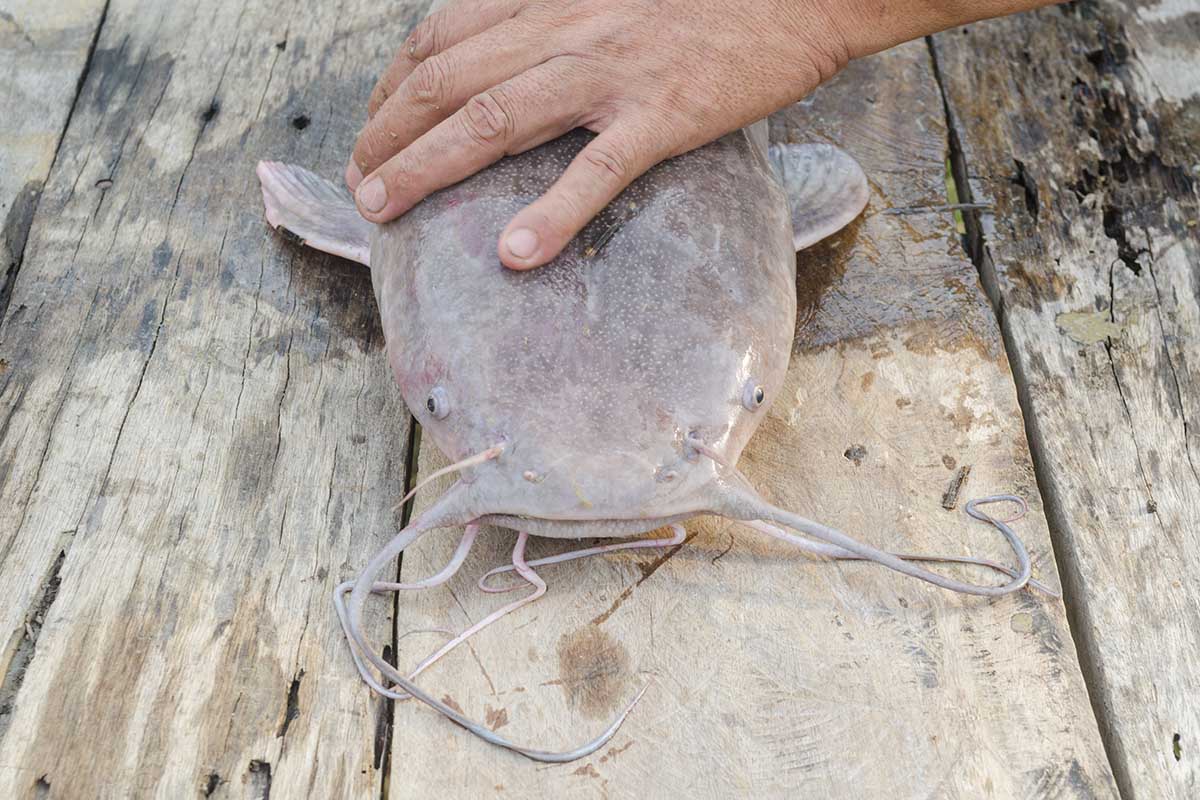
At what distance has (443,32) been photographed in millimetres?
2523

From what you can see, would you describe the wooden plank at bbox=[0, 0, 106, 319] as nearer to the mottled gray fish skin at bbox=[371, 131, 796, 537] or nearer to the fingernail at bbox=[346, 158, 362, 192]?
the fingernail at bbox=[346, 158, 362, 192]

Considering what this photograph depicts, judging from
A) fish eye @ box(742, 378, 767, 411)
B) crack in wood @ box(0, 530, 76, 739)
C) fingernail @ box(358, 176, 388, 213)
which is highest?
fingernail @ box(358, 176, 388, 213)

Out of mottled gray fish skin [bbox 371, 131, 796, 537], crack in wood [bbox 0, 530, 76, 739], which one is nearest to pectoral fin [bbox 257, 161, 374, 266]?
mottled gray fish skin [bbox 371, 131, 796, 537]

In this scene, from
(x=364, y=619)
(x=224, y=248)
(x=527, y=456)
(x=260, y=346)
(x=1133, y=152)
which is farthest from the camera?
(x=1133, y=152)

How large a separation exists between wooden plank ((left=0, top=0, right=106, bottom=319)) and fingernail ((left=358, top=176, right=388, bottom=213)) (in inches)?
38.4

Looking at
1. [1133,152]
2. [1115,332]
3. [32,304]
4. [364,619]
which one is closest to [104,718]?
[364,619]

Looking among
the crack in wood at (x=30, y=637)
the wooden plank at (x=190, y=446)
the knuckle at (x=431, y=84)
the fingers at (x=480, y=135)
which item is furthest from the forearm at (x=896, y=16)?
the crack in wood at (x=30, y=637)

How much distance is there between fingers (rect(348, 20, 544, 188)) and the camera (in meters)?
2.35

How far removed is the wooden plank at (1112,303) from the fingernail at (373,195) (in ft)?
4.71

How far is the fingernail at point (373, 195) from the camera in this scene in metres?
2.34

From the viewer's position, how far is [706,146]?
2434 millimetres

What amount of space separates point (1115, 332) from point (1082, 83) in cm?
98

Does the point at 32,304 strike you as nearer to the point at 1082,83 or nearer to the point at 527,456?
the point at 527,456

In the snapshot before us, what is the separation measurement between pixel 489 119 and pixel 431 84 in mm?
203
